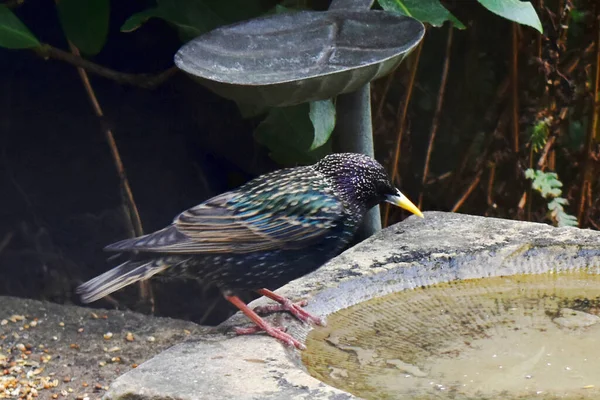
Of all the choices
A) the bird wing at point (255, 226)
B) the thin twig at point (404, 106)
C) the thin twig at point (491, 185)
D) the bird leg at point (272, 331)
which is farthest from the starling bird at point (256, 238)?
the thin twig at point (491, 185)

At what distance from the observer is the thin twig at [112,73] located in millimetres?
4039

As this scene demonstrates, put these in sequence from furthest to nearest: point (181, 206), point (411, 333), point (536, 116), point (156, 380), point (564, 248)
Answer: point (536, 116), point (181, 206), point (564, 248), point (411, 333), point (156, 380)

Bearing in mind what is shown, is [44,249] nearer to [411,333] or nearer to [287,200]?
[287,200]

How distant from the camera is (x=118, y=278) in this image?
2607mm

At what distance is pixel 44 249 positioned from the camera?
435 centimetres

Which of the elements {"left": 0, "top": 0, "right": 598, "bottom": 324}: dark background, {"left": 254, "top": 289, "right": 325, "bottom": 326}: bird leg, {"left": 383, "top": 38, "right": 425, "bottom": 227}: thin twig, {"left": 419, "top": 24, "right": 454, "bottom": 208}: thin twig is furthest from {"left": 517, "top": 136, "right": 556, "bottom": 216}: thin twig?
{"left": 254, "top": 289, "right": 325, "bottom": 326}: bird leg

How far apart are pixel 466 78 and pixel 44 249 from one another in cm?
224

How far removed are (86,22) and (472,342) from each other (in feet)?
7.50

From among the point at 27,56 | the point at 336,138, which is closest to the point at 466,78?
the point at 336,138

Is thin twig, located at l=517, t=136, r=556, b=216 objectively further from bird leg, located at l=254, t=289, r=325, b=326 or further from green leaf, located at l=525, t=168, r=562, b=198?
bird leg, located at l=254, t=289, r=325, b=326

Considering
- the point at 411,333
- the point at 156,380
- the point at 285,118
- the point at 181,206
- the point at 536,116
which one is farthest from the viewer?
the point at 536,116

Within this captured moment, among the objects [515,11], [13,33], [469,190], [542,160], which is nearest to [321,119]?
[515,11]

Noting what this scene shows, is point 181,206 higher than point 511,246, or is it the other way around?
point 511,246

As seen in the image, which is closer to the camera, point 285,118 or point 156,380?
point 156,380
